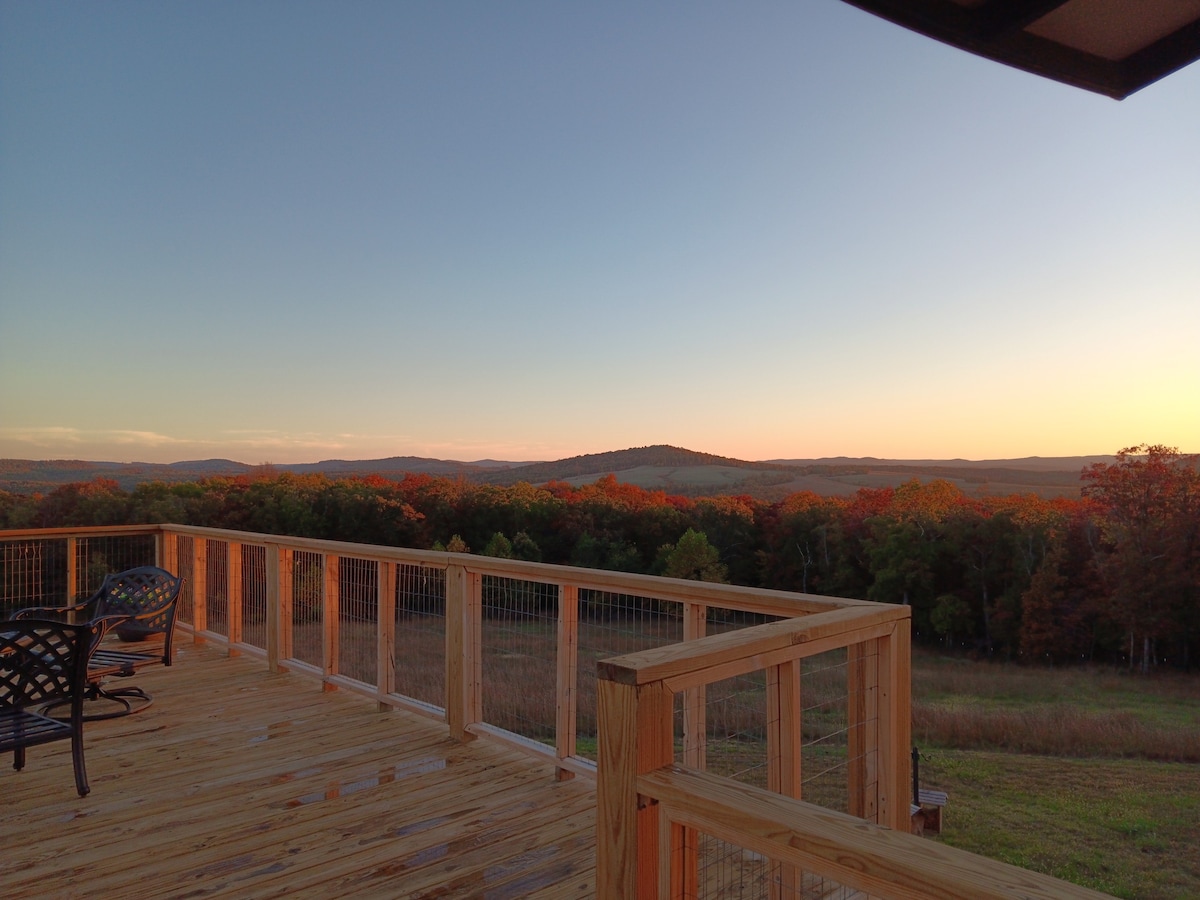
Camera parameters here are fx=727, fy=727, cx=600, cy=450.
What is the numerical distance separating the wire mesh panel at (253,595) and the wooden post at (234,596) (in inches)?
1.8

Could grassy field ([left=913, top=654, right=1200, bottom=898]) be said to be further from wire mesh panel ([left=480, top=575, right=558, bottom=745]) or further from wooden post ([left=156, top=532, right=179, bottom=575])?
wooden post ([left=156, top=532, right=179, bottom=575])

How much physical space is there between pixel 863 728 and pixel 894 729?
3.6 inches

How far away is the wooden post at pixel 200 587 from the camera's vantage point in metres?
6.81

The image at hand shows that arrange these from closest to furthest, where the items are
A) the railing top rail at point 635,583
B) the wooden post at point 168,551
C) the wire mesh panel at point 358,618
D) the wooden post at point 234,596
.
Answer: the railing top rail at point 635,583, the wire mesh panel at point 358,618, the wooden post at point 234,596, the wooden post at point 168,551

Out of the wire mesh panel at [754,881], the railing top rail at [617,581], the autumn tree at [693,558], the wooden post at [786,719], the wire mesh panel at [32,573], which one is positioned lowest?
the autumn tree at [693,558]

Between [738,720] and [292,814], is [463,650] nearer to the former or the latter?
[292,814]

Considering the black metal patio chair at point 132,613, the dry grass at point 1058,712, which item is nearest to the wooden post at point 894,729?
the black metal patio chair at point 132,613

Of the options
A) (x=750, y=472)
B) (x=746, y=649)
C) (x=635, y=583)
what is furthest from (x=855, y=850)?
(x=750, y=472)

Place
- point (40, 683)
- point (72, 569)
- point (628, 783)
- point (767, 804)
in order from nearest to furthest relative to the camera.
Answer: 1. point (767, 804)
2. point (628, 783)
3. point (40, 683)
4. point (72, 569)

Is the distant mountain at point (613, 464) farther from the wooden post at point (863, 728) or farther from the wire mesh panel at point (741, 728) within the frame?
the wooden post at point (863, 728)

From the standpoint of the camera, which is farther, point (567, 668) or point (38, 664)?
point (567, 668)

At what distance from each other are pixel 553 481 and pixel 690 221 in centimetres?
2214

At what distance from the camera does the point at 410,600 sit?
172 inches

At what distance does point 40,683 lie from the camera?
3.29 metres
